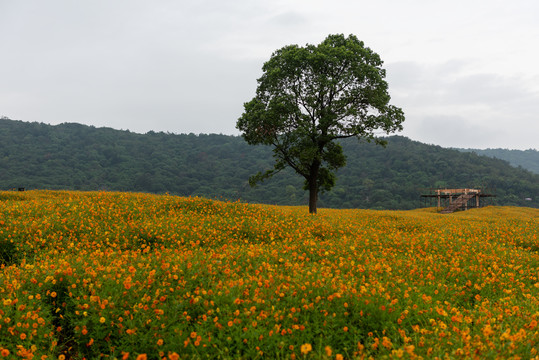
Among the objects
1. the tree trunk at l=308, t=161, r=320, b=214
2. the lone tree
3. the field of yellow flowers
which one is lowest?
the field of yellow flowers

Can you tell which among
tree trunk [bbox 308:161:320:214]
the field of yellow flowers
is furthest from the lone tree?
the field of yellow flowers

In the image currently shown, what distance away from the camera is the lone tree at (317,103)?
24.2 meters

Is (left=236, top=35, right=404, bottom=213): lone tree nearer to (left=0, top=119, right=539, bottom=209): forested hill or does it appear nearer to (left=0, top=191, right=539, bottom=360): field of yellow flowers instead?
(left=0, top=191, right=539, bottom=360): field of yellow flowers

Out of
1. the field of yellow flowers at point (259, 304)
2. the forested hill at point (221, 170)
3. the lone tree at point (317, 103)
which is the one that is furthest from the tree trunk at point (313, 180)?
the forested hill at point (221, 170)

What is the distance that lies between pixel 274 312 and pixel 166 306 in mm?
1760

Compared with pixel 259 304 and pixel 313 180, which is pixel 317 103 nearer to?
pixel 313 180

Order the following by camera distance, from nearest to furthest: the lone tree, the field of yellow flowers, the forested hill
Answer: the field of yellow flowers → the lone tree → the forested hill

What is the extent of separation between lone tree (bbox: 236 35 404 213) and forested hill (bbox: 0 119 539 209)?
49.5m

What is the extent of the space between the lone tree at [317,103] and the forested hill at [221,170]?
49.5 meters

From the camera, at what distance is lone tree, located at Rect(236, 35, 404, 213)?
79.3 feet

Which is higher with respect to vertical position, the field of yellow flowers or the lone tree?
the lone tree

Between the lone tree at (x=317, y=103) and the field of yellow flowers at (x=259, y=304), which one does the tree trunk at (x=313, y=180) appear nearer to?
the lone tree at (x=317, y=103)

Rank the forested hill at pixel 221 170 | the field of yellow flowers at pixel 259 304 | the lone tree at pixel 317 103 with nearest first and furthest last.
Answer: the field of yellow flowers at pixel 259 304, the lone tree at pixel 317 103, the forested hill at pixel 221 170

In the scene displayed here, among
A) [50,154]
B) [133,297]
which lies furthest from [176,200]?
[50,154]
